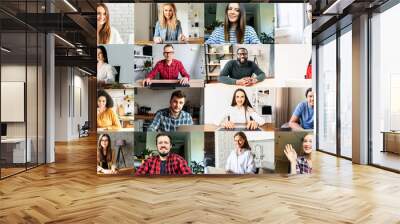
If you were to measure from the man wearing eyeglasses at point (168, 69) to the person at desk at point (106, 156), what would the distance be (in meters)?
1.19

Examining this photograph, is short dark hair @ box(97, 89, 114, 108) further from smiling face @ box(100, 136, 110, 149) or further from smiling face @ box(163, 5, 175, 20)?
smiling face @ box(163, 5, 175, 20)

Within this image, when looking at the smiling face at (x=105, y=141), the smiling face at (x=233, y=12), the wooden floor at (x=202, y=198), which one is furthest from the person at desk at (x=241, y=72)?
the smiling face at (x=105, y=141)

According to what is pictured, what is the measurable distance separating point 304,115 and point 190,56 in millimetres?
2213

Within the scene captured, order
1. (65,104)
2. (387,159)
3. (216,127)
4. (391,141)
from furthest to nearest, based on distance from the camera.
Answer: (65,104) → (387,159) → (391,141) → (216,127)

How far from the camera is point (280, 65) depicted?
22.7 feet

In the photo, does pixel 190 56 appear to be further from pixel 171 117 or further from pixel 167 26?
pixel 171 117

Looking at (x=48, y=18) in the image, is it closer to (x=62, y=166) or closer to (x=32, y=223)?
(x=62, y=166)

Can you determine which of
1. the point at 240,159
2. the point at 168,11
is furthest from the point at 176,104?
the point at 168,11

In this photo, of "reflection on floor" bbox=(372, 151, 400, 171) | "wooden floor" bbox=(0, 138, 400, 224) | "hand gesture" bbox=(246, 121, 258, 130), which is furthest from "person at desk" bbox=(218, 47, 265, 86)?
"reflection on floor" bbox=(372, 151, 400, 171)

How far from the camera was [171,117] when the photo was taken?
6.89m

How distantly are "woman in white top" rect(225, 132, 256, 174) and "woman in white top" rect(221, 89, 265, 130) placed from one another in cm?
22

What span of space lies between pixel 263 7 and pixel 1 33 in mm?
4410

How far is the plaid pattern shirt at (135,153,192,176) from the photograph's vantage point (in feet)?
22.6

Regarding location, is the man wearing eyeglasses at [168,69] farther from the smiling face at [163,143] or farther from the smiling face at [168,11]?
the smiling face at [163,143]
